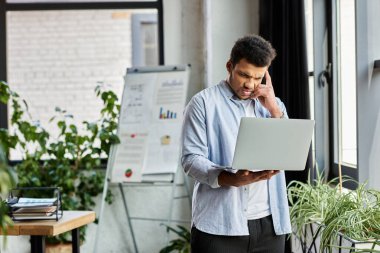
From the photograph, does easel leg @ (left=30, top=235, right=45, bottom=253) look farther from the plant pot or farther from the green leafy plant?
the green leafy plant

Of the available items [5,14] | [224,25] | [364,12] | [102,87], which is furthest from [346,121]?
[5,14]

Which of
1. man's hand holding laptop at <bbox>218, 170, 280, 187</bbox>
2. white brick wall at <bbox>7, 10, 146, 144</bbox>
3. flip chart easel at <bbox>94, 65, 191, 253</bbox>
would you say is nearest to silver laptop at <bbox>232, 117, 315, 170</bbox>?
man's hand holding laptop at <bbox>218, 170, 280, 187</bbox>

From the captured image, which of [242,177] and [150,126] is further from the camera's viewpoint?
[150,126]

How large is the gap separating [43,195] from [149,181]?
0.80 metres

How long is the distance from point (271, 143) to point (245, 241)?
1.25 ft

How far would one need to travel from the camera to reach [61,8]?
221 inches

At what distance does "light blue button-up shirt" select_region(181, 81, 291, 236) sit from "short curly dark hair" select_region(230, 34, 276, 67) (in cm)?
16

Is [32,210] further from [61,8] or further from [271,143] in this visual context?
[61,8]

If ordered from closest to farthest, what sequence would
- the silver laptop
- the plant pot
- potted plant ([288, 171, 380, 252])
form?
1. the silver laptop
2. potted plant ([288, 171, 380, 252])
3. the plant pot

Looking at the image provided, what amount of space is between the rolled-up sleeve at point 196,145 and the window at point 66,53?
10.6ft

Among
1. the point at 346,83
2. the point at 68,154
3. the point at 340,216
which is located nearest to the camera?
the point at 340,216

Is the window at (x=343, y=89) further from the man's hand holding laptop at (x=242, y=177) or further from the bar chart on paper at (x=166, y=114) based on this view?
the man's hand holding laptop at (x=242, y=177)

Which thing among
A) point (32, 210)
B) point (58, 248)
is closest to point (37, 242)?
point (32, 210)

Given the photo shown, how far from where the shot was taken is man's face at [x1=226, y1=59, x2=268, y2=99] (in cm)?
244
